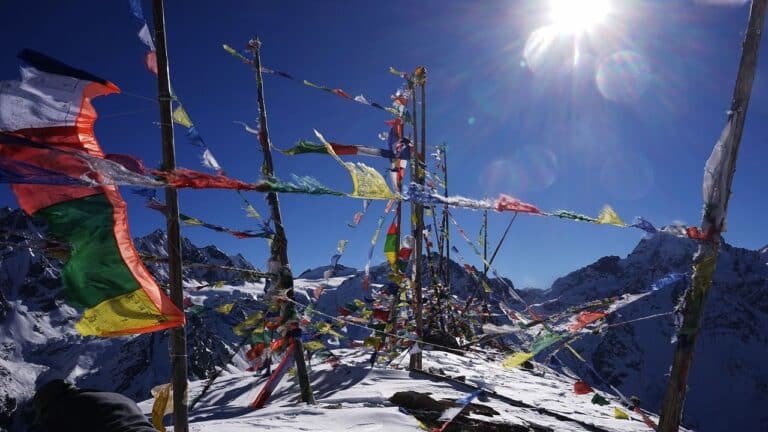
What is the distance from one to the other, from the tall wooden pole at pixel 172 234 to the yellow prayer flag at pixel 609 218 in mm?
4104

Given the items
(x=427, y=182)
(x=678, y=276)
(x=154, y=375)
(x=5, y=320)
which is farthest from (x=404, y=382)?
(x=5, y=320)

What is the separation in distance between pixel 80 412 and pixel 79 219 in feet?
4.84

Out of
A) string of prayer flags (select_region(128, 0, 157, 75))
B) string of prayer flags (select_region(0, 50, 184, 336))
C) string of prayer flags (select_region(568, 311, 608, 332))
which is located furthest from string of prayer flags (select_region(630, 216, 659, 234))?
string of prayer flags (select_region(128, 0, 157, 75))

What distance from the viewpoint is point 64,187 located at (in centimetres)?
369

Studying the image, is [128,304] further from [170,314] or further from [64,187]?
[64,187]

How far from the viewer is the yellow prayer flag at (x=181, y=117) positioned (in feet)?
18.5

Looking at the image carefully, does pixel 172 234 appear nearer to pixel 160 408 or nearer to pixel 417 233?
pixel 160 408

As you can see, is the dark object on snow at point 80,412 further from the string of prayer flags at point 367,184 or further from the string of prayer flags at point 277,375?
the string of prayer flags at point 277,375

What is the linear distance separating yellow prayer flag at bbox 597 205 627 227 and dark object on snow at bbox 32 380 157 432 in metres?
3.86

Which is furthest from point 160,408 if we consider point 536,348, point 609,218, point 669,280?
point 669,280

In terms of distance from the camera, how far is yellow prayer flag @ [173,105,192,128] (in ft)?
18.5

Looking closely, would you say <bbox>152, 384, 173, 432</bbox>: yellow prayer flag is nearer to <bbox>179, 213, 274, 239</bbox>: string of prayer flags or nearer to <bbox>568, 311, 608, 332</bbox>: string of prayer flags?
<bbox>179, 213, 274, 239</bbox>: string of prayer flags

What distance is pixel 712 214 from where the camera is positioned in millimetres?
3688

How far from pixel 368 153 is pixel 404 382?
595 cm
